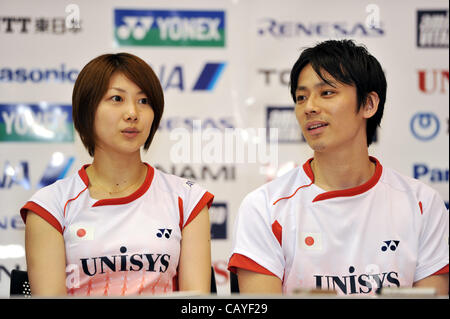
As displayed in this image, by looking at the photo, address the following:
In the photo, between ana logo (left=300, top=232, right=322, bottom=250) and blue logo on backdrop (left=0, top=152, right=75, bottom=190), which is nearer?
ana logo (left=300, top=232, right=322, bottom=250)

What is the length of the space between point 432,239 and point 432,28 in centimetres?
116

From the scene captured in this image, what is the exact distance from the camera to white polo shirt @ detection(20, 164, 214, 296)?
64.6 inches

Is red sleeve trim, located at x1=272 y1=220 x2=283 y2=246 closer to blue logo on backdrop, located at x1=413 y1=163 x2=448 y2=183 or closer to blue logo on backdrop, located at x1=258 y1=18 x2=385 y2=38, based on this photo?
blue logo on backdrop, located at x1=258 y1=18 x2=385 y2=38

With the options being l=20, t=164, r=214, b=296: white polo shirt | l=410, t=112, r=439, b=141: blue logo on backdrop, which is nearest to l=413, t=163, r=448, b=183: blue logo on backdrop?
l=410, t=112, r=439, b=141: blue logo on backdrop

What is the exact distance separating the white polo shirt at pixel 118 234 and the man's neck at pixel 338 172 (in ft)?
1.38

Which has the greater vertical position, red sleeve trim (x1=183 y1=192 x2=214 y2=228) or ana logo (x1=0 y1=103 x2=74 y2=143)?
ana logo (x1=0 y1=103 x2=74 y2=143)

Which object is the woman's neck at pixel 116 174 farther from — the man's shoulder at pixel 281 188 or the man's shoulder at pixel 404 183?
the man's shoulder at pixel 404 183

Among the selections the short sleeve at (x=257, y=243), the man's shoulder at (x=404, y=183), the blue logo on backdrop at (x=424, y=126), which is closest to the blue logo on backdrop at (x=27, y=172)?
the short sleeve at (x=257, y=243)

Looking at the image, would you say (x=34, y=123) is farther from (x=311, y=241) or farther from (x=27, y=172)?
(x=311, y=241)

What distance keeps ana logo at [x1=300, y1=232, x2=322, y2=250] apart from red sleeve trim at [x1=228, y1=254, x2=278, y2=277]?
5.5 inches

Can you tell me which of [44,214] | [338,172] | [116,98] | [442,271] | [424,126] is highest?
[116,98]

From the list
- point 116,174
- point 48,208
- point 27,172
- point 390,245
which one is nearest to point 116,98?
point 116,174

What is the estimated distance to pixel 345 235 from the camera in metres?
1.72

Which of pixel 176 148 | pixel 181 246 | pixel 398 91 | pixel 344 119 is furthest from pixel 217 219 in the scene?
pixel 398 91
